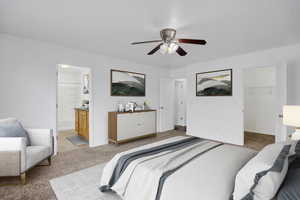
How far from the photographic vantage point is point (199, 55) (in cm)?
393

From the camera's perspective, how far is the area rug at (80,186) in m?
1.82

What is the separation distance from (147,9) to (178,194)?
2.06 m

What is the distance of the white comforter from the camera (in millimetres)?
1121

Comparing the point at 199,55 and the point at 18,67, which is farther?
the point at 199,55

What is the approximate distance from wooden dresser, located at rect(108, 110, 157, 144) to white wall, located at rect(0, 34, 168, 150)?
30cm

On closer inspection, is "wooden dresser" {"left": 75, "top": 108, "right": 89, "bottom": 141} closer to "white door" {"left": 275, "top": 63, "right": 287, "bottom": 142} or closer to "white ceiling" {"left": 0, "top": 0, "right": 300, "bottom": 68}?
"white ceiling" {"left": 0, "top": 0, "right": 300, "bottom": 68}

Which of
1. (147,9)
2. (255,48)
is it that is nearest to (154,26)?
(147,9)

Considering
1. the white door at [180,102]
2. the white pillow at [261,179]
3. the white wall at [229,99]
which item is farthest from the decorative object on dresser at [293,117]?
the white door at [180,102]

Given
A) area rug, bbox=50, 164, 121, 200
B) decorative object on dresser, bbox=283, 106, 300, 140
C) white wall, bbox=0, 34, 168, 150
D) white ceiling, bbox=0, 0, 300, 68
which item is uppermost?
white ceiling, bbox=0, 0, 300, 68

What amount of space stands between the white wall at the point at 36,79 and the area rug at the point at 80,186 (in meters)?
1.40

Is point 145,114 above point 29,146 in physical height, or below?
above

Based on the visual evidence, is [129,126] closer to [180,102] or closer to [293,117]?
[180,102]

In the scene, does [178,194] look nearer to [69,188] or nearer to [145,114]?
[69,188]

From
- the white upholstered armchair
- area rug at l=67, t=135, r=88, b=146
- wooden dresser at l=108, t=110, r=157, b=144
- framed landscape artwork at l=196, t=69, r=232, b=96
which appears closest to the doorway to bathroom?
area rug at l=67, t=135, r=88, b=146
